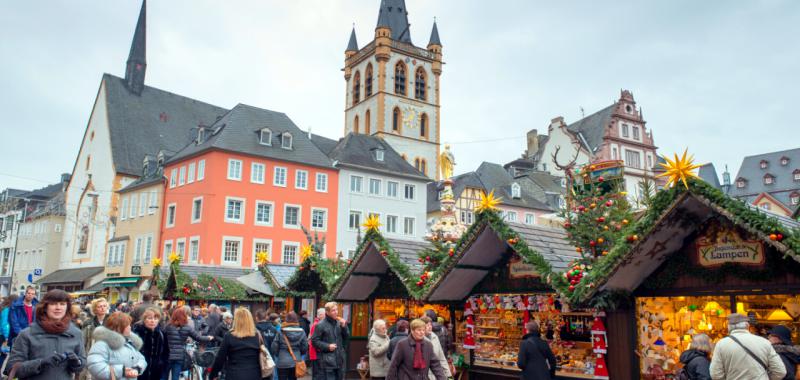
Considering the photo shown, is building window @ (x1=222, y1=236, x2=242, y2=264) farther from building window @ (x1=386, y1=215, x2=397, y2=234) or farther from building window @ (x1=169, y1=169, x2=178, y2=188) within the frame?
building window @ (x1=386, y1=215, x2=397, y2=234)

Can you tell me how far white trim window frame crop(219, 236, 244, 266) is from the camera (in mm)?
37781

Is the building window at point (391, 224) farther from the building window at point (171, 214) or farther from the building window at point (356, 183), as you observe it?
the building window at point (171, 214)

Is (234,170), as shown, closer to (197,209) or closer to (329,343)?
(197,209)

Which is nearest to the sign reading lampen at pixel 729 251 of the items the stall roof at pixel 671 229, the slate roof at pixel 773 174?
the stall roof at pixel 671 229

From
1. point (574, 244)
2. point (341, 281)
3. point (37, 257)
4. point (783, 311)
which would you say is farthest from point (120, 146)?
point (783, 311)

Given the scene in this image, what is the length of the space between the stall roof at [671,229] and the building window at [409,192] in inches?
1456

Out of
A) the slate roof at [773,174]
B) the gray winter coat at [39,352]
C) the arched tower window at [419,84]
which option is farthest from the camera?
the arched tower window at [419,84]

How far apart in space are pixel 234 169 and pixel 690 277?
33030 mm

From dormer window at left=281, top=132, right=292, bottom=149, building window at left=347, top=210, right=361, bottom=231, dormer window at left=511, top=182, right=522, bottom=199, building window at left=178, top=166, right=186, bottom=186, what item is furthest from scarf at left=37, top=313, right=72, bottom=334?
dormer window at left=511, top=182, right=522, bottom=199

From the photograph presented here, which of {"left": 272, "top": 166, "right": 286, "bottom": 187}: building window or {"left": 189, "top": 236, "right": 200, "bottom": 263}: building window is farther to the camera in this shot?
{"left": 272, "top": 166, "right": 286, "bottom": 187}: building window

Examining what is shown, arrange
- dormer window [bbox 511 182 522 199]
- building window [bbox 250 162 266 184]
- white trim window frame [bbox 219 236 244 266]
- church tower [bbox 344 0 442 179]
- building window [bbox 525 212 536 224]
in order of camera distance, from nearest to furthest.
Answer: white trim window frame [bbox 219 236 244 266] < building window [bbox 250 162 266 184] < building window [bbox 525 212 536 224] < dormer window [bbox 511 182 522 199] < church tower [bbox 344 0 442 179]

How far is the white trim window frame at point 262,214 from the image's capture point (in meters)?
39.4

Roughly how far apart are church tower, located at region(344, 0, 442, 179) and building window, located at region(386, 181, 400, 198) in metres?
16.0

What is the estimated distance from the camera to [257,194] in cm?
3972
